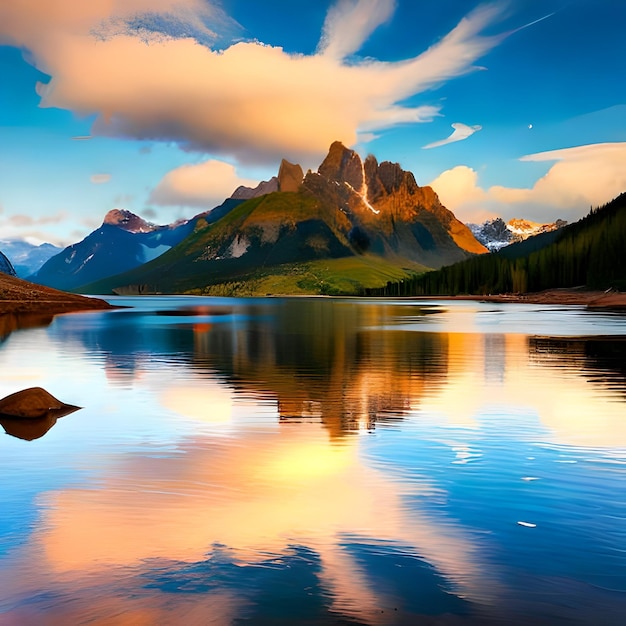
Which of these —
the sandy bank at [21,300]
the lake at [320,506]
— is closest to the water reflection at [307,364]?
the lake at [320,506]

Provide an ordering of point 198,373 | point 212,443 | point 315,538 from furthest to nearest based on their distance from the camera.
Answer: point 198,373, point 212,443, point 315,538

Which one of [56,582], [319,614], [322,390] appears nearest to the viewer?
[319,614]

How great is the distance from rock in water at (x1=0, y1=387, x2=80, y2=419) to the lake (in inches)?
62.6

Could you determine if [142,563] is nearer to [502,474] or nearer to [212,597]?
[212,597]

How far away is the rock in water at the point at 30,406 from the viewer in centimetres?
3447

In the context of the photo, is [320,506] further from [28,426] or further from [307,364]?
[307,364]

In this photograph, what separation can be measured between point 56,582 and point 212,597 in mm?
3575

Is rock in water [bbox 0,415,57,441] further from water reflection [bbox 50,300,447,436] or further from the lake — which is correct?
water reflection [bbox 50,300,447,436]

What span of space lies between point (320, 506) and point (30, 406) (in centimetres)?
2179

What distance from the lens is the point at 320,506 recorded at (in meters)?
19.2

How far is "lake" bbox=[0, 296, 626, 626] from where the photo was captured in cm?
1322

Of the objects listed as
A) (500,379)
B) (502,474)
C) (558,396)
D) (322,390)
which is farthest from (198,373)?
(502,474)

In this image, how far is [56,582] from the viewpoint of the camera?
14055 millimetres

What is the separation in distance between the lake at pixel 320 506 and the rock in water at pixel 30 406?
1591mm
